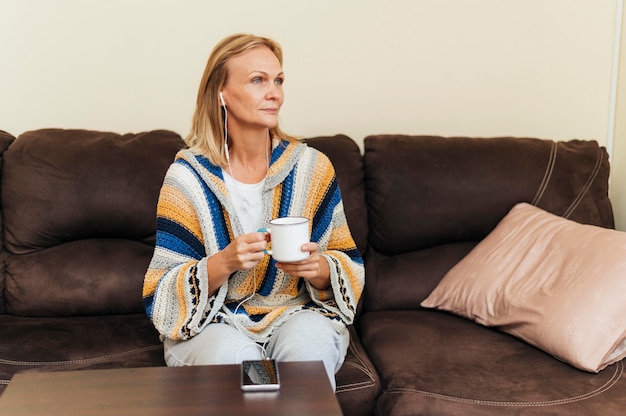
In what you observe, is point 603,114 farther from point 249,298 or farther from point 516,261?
point 249,298

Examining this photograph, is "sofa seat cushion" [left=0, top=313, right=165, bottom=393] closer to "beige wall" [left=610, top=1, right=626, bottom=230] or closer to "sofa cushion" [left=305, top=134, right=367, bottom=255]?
"sofa cushion" [left=305, top=134, right=367, bottom=255]

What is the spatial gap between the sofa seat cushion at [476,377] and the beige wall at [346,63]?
3.10 feet

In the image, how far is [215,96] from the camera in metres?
1.94

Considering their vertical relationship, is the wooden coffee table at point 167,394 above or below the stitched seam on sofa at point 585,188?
below

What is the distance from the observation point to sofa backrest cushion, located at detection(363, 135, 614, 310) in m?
2.28

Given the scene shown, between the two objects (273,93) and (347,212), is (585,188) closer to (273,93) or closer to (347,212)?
(347,212)

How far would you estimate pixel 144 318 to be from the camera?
2182 millimetres

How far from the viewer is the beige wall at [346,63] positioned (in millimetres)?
2566

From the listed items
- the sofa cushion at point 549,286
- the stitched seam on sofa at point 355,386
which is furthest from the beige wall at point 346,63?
the stitched seam on sofa at point 355,386

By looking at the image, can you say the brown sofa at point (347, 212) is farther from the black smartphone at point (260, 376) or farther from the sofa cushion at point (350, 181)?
the black smartphone at point (260, 376)

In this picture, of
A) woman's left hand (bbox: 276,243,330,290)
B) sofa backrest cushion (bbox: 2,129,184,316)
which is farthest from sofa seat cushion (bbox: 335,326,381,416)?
sofa backrest cushion (bbox: 2,129,184,316)

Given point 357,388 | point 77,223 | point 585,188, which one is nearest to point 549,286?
point 585,188

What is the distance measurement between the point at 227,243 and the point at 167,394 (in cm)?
60

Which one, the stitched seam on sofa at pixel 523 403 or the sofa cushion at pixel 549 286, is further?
the sofa cushion at pixel 549 286
